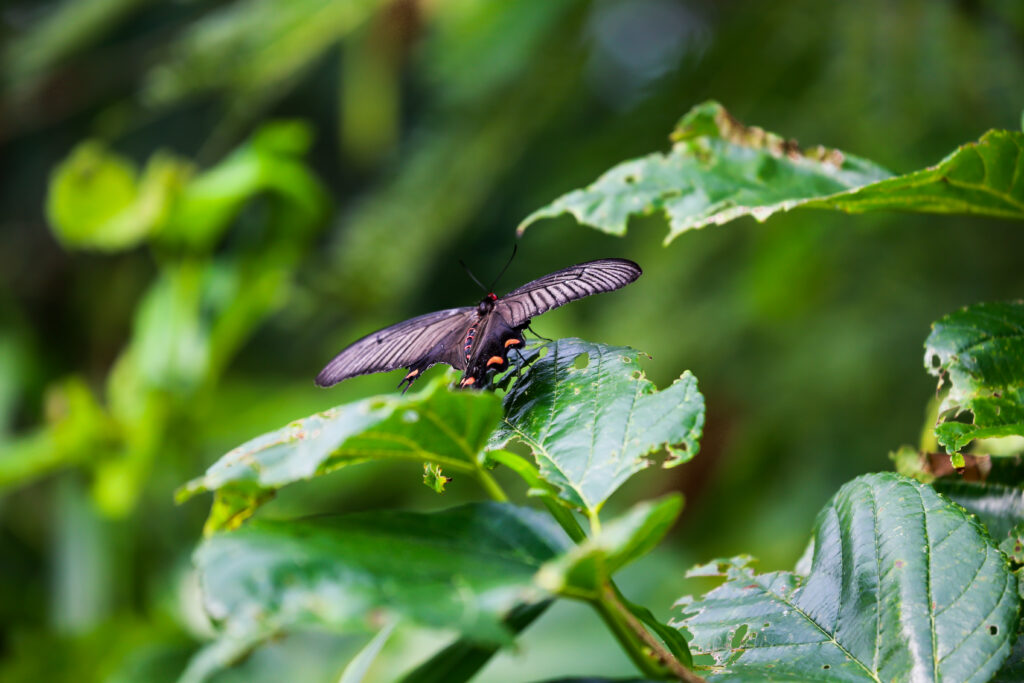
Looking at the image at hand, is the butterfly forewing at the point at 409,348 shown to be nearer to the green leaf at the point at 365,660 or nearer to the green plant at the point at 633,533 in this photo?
the green plant at the point at 633,533

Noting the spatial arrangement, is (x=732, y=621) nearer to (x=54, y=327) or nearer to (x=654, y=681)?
(x=654, y=681)

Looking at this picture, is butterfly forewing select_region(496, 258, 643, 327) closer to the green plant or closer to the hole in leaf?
the green plant

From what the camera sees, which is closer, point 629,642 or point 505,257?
point 629,642

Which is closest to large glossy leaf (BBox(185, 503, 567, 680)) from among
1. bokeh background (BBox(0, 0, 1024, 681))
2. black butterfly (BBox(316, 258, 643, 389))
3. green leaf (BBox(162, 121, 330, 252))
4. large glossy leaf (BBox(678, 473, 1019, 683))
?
large glossy leaf (BBox(678, 473, 1019, 683))

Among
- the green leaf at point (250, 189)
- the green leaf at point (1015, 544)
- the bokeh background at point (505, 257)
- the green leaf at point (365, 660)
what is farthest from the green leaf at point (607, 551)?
the green leaf at point (250, 189)

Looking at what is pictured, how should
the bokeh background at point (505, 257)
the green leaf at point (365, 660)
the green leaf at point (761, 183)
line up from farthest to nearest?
the bokeh background at point (505, 257), the green leaf at point (761, 183), the green leaf at point (365, 660)

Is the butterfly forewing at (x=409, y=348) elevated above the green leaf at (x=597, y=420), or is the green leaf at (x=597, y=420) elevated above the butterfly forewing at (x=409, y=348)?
the butterfly forewing at (x=409, y=348)

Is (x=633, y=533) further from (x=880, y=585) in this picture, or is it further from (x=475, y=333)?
(x=475, y=333)

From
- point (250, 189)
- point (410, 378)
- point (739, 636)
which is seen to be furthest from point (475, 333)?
point (250, 189)
